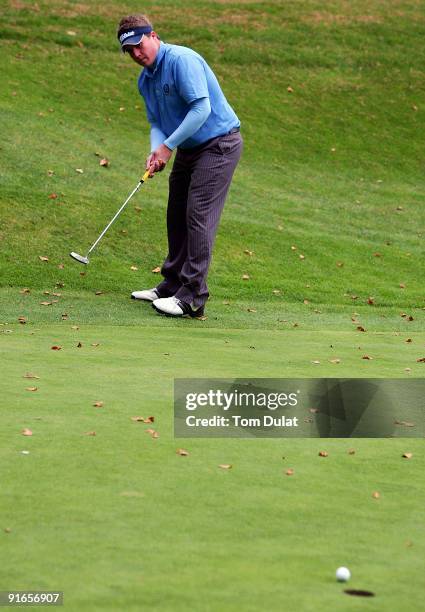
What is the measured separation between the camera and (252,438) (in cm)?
505

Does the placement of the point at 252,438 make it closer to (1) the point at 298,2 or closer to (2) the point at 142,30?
Result: (2) the point at 142,30

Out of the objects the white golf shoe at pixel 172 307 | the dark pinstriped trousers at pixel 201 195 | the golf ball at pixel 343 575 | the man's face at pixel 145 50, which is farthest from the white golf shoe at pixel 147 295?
the golf ball at pixel 343 575

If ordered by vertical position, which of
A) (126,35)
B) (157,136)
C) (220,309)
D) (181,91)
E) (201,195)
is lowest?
(220,309)

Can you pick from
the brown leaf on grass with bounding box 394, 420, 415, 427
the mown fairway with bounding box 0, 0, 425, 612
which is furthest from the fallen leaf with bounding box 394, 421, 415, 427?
the mown fairway with bounding box 0, 0, 425, 612

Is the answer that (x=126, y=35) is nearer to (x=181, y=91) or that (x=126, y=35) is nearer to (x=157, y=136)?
(x=181, y=91)

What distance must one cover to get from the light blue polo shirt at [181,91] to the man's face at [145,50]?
61 millimetres

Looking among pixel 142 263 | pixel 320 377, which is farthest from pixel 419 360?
pixel 142 263

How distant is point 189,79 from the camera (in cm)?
884

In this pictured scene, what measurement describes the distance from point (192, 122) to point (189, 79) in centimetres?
35

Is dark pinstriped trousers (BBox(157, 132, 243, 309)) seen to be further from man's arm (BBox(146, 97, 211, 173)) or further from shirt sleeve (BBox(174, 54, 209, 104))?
shirt sleeve (BBox(174, 54, 209, 104))

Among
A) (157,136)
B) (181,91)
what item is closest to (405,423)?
(181,91)

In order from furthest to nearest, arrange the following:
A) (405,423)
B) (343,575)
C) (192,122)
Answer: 1. (192,122)
2. (405,423)
3. (343,575)

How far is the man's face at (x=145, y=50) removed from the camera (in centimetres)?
888

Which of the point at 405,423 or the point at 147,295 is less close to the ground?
the point at 405,423
